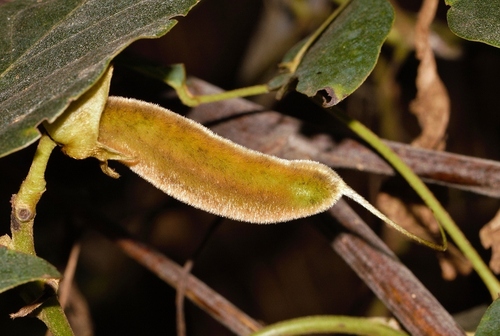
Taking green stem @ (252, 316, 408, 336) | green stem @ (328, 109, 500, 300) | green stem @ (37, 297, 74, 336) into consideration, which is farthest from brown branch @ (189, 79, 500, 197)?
green stem @ (37, 297, 74, 336)

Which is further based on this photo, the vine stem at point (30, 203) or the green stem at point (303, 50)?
the green stem at point (303, 50)

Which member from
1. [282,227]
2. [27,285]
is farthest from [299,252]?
[27,285]

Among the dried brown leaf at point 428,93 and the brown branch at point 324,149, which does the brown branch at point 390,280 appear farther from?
the dried brown leaf at point 428,93

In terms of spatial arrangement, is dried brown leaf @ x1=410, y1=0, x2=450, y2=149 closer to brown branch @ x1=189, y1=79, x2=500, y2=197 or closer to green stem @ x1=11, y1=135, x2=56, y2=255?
brown branch @ x1=189, y1=79, x2=500, y2=197

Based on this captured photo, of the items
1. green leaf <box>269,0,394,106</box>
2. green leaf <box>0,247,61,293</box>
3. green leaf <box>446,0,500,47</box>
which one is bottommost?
green leaf <box>0,247,61,293</box>

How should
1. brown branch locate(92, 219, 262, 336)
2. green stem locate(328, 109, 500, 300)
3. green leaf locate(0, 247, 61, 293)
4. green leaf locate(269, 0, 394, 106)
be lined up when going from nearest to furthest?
green leaf locate(0, 247, 61, 293) → green leaf locate(269, 0, 394, 106) → green stem locate(328, 109, 500, 300) → brown branch locate(92, 219, 262, 336)

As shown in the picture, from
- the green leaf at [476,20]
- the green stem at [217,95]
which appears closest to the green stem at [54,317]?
the green stem at [217,95]

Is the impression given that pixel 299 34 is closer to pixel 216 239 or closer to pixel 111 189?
pixel 111 189

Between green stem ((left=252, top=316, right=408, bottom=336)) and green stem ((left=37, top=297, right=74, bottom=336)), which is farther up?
green stem ((left=37, top=297, right=74, bottom=336))
